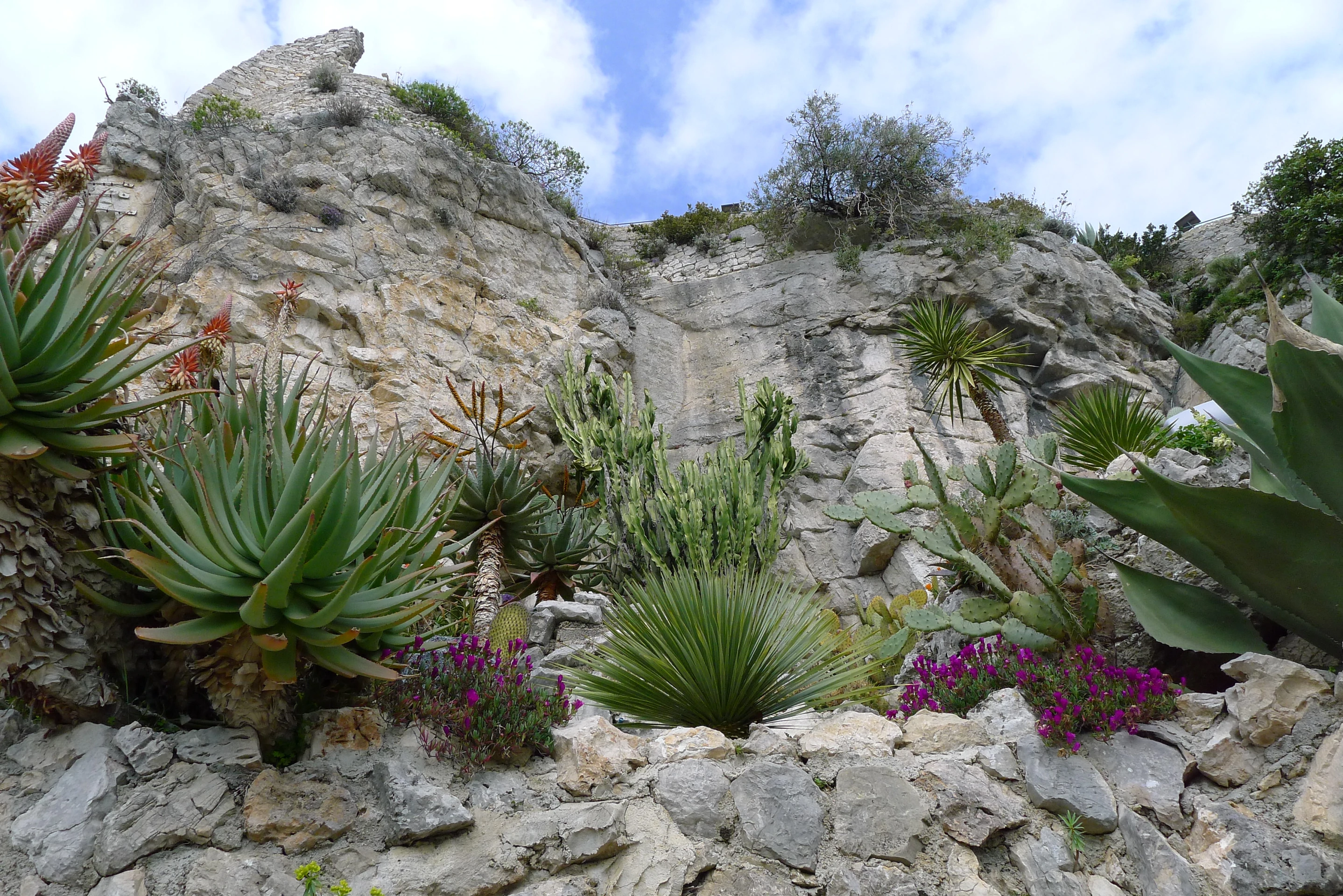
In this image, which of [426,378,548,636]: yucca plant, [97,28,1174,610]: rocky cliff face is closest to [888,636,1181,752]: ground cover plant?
[426,378,548,636]: yucca plant

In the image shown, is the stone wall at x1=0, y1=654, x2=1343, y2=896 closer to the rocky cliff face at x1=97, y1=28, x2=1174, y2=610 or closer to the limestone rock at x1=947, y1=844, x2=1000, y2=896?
the limestone rock at x1=947, y1=844, x2=1000, y2=896

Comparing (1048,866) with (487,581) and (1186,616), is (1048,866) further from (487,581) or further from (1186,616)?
(487,581)

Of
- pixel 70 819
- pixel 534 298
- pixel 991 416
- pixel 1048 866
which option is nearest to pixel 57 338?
pixel 70 819

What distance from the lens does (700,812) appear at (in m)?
2.76

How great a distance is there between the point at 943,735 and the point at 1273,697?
1.19 metres

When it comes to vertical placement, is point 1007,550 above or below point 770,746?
above

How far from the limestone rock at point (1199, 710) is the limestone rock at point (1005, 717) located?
22.1 inches

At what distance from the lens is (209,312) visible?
28.6ft

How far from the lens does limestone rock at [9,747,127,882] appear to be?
2096mm

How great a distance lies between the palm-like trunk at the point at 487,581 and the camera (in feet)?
14.9

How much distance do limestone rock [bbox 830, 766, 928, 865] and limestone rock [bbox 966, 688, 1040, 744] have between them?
1.98ft

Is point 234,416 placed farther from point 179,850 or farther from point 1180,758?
point 1180,758

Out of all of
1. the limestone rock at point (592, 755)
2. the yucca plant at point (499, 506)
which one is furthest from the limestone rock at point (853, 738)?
the yucca plant at point (499, 506)

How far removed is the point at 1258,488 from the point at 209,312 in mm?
9694
